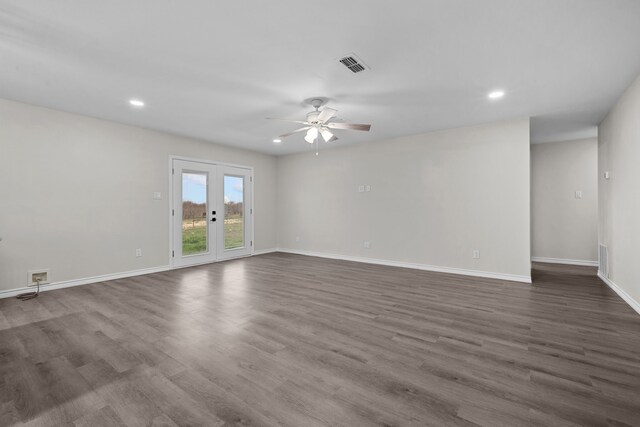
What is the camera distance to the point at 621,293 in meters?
3.78

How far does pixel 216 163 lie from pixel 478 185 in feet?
17.6

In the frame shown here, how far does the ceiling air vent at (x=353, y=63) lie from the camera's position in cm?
275

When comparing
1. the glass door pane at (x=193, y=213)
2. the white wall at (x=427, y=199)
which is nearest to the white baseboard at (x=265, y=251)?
the white wall at (x=427, y=199)

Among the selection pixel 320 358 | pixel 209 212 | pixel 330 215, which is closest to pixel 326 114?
pixel 320 358

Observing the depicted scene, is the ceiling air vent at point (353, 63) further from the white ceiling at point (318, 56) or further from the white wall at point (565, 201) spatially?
the white wall at point (565, 201)

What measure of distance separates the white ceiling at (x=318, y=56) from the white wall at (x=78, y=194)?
0.42m

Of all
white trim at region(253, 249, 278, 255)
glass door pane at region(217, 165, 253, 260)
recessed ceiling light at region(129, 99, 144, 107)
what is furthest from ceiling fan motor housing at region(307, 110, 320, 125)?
white trim at region(253, 249, 278, 255)

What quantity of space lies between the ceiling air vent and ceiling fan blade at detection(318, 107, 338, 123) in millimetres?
642

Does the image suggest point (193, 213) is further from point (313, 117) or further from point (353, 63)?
point (353, 63)

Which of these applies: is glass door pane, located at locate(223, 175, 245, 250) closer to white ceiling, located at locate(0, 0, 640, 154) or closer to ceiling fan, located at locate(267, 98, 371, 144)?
white ceiling, located at locate(0, 0, 640, 154)

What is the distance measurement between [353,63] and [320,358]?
109 inches

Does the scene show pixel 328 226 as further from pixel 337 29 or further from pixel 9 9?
pixel 9 9

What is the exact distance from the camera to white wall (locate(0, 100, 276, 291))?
387cm

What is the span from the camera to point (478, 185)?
16.4 feet
